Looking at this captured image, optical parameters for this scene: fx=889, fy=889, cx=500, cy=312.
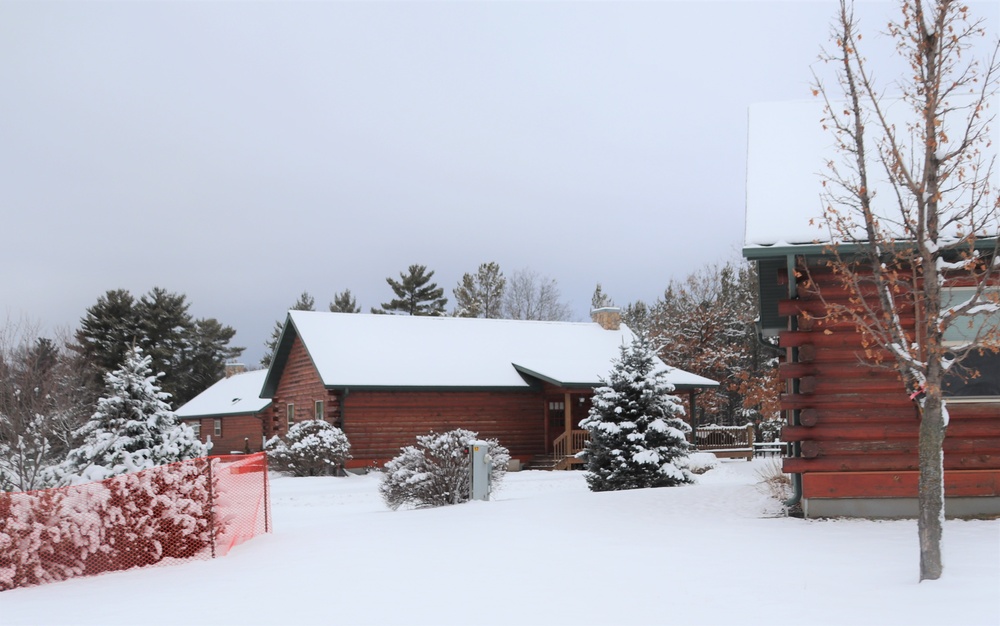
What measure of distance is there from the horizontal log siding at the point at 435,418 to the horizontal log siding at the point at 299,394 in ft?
3.01

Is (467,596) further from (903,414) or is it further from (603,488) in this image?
(603,488)

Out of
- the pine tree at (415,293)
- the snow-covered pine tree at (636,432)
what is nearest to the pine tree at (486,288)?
the pine tree at (415,293)

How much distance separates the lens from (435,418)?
A: 101 ft

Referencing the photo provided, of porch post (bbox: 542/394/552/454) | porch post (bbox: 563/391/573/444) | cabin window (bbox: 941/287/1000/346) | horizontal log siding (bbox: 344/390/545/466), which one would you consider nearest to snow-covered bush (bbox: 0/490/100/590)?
cabin window (bbox: 941/287/1000/346)

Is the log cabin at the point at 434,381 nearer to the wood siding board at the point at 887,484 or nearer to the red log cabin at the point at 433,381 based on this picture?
the red log cabin at the point at 433,381

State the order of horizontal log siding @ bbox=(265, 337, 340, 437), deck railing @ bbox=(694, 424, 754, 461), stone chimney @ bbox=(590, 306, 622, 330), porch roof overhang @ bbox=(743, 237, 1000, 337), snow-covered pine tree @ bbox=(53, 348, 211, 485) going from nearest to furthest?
porch roof overhang @ bbox=(743, 237, 1000, 337), snow-covered pine tree @ bbox=(53, 348, 211, 485), horizontal log siding @ bbox=(265, 337, 340, 437), deck railing @ bbox=(694, 424, 754, 461), stone chimney @ bbox=(590, 306, 622, 330)

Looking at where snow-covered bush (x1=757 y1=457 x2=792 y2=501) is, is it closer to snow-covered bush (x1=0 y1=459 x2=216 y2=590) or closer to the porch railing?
snow-covered bush (x1=0 y1=459 x2=216 y2=590)

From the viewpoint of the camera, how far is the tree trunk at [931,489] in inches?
302

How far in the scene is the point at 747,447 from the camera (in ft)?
117

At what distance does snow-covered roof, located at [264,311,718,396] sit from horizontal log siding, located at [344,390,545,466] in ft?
2.45

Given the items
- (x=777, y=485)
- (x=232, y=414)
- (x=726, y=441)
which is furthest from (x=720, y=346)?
(x=777, y=485)

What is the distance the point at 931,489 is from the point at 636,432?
11.8 meters

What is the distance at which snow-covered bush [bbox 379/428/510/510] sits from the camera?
16.3 metres

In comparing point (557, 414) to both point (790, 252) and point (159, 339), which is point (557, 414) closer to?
point (790, 252)
